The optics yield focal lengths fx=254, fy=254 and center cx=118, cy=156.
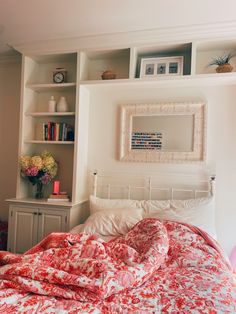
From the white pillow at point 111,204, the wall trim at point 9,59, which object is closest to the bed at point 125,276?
the white pillow at point 111,204

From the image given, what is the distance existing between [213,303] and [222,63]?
7.27ft

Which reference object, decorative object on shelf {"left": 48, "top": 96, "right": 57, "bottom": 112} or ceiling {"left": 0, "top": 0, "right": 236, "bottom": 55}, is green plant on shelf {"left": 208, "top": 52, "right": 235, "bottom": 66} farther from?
decorative object on shelf {"left": 48, "top": 96, "right": 57, "bottom": 112}

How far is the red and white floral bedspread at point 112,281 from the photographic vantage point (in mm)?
1144

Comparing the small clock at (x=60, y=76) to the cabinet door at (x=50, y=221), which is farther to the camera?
the small clock at (x=60, y=76)

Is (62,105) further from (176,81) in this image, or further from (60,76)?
(176,81)

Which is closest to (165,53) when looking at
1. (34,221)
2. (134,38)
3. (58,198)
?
(134,38)

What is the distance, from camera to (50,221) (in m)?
2.72

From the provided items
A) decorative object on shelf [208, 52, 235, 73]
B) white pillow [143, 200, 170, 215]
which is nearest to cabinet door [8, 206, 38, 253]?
white pillow [143, 200, 170, 215]

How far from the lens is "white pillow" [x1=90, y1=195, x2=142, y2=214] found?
8.77 ft

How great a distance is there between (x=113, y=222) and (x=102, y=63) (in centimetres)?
189

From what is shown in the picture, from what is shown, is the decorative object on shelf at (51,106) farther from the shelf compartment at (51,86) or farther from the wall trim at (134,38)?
the wall trim at (134,38)

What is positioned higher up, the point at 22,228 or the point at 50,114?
the point at 50,114

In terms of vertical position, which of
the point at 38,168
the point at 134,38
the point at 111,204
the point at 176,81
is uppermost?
the point at 134,38

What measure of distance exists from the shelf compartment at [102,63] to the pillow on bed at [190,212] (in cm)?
158
